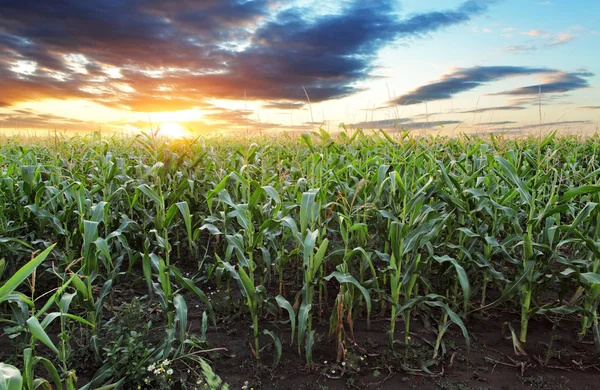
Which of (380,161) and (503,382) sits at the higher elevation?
(380,161)

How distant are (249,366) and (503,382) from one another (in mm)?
1717

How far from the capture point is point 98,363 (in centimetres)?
282

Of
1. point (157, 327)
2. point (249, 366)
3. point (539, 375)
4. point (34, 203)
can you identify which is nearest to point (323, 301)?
point (249, 366)

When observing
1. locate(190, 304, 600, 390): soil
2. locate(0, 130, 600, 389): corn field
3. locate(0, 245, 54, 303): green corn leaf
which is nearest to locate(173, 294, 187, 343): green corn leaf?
locate(0, 130, 600, 389): corn field

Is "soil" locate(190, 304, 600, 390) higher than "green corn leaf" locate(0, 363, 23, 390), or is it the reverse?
"green corn leaf" locate(0, 363, 23, 390)

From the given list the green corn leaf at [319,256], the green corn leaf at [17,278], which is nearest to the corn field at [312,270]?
the green corn leaf at [319,256]

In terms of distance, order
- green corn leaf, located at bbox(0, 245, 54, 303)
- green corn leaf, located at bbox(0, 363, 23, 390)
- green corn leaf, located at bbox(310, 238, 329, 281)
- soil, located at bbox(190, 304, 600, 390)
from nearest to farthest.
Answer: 1. green corn leaf, located at bbox(0, 363, 23, 390)
2. green corn leaf, located at bbox(0, 245, 54, 303)
3. green corn leaf, located at bbox(310, 238, 329, 281)
4. soil, located at bbox(190, 304, 600, 390)

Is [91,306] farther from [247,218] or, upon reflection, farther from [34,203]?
[34,203]

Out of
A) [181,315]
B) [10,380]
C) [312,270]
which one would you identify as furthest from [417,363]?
[10,380]

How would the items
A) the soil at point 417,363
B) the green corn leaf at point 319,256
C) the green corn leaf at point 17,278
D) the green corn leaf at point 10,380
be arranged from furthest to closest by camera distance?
the soil at point 417,363 < the green corn leaf at point 319,256 < the green corn leaf at point 17,278 < the green corn leaf at point 10,380

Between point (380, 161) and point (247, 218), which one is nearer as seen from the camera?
point (247, 218)

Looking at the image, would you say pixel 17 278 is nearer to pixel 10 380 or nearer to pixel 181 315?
pixel 10 380

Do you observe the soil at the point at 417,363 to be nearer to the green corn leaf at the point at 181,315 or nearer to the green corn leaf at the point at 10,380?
the green corn leaf at the point at 181,315

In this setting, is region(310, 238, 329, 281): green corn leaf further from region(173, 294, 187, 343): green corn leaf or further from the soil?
region(173, 294, 187, 343): green corn leaf
